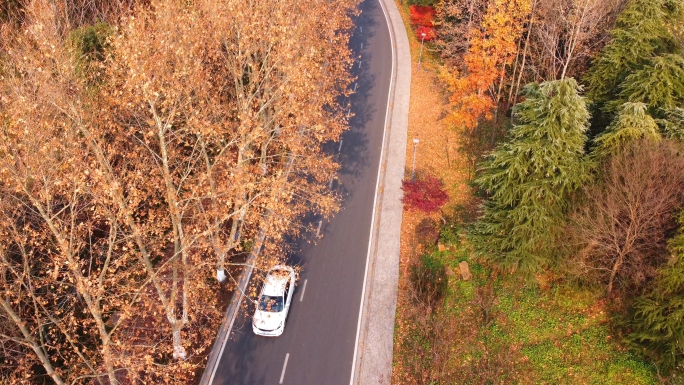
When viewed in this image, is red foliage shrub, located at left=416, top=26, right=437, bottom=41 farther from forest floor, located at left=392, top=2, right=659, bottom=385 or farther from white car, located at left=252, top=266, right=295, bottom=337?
white car, located at left=252, top=266, right=295, bottom=337

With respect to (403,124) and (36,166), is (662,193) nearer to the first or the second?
(403,124)

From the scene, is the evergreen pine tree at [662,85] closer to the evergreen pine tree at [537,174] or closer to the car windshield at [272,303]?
the evergreen pine tree at [537,174]

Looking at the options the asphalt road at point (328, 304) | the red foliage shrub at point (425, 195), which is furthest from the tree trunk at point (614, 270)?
the asphalt road at point (328, 304)

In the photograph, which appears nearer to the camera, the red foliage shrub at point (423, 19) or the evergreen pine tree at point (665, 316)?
the evergreen pine tree at point (665, 316)

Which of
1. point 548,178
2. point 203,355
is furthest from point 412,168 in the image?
point 203,355

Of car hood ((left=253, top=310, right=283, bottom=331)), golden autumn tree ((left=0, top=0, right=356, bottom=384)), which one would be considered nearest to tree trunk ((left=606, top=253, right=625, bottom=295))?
golden autumn tree ((left=0, top=0, right=356, bottom=384))
